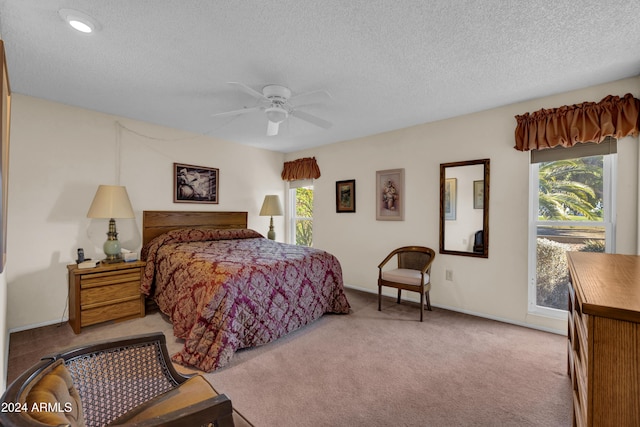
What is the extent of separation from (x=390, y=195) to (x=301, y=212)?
6.56ft

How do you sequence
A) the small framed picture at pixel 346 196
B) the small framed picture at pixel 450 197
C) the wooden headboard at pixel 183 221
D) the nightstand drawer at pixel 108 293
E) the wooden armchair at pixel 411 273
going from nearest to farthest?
1. the nightstand drawer at pixel 108 293
2. the wooden armchair at pixel 411 273
3. the small framed picture at pixel 450 197
4. the wooden headboard at pixel 183 221
5. the small framed picture at pixel 346 196

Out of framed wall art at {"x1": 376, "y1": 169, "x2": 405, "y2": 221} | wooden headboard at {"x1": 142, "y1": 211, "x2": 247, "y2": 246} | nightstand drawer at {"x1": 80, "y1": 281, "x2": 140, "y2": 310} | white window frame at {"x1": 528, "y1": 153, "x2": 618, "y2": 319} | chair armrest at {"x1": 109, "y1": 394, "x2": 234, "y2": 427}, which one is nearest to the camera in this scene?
Result: chair armrest at {"x1": 109, "y1": 394, "x2": 234, "y2": 427}

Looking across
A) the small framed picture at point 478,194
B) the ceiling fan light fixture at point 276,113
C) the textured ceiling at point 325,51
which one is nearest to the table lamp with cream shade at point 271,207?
the textured ceiling at point 325,51

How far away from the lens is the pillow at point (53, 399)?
0.69 m

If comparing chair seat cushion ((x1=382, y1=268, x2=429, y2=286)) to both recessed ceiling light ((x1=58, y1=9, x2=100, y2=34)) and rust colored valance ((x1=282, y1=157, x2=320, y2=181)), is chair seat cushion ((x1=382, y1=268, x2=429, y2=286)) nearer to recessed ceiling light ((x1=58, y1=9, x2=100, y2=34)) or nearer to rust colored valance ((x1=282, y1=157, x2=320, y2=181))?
rust colored valance ((x1=282, y1=157, x2=320, y2=181))

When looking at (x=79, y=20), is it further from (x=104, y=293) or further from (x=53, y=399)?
(x=104, y=293)

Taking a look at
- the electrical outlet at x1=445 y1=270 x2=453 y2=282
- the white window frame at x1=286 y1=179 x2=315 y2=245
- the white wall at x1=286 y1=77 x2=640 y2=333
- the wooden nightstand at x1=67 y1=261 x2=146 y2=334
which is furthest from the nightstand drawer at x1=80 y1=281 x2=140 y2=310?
the electrical outlet at x1=445 y1=270 x2=453 y2=282

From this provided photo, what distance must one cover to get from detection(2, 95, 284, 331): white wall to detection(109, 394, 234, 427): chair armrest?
314 cm

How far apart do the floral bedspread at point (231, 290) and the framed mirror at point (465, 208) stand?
1.51 meters

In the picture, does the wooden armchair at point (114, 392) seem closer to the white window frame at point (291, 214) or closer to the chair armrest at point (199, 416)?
the chair armrest at point (199, 416)

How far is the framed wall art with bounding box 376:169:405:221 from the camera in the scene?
4.04m

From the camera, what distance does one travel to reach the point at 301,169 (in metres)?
5.22

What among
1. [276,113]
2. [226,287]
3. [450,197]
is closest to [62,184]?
[226,287]

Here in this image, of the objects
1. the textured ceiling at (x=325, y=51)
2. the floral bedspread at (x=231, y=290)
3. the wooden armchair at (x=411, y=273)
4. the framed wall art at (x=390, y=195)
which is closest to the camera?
the textured ceiling at (x=325, y=51)
